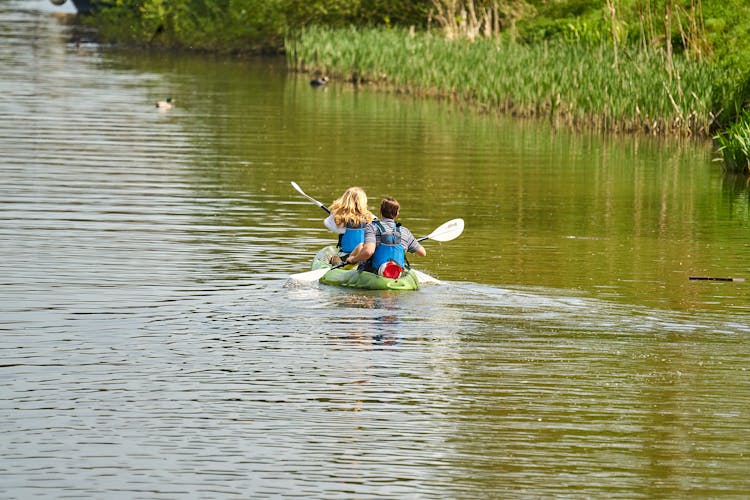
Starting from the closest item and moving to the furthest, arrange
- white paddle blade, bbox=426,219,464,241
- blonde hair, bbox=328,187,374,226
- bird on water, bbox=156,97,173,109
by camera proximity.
Result: blonde hair, bbox=328,187,374,226 < white paddle blade, bbox=426,219,464,241 < bird on water, bbox=156,97,173,109

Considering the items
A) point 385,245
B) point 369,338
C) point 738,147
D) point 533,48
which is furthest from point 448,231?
point 533,48

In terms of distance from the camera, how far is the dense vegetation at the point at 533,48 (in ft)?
101

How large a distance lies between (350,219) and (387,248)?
2.01ft

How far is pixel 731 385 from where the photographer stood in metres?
10.7

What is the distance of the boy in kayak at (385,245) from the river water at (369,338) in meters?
0.33

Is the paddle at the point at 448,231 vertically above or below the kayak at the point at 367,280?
above

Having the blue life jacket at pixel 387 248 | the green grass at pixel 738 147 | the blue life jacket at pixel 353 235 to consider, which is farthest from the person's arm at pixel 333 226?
the green grass at pixel 738 147

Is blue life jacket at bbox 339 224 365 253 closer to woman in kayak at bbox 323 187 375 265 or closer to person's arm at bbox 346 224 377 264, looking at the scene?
woman in kayak at bbox 323 187 375 265

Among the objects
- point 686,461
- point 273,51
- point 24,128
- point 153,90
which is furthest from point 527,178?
point 273,51

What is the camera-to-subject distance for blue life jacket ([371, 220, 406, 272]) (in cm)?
1399

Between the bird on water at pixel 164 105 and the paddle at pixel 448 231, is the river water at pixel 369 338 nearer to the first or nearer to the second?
the paddle at pixel 448 231

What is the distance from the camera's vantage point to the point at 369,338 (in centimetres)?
1190

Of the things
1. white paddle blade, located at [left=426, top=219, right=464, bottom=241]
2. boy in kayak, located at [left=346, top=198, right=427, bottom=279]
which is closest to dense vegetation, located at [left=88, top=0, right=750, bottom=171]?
white paddle blade, located at [left=426, top=219, right=464, bottom=241]

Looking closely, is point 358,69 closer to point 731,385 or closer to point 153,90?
point 153,90
